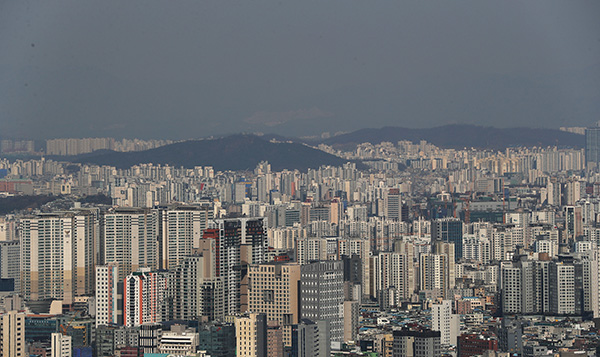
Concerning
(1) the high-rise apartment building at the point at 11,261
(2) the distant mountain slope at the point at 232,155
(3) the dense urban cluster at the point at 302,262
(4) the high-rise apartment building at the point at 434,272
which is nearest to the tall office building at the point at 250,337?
(3) the dense urban cluster at the point at 302,262

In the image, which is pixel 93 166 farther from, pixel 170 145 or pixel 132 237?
pixel 132 237

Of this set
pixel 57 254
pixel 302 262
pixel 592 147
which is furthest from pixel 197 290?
pixel 592 147

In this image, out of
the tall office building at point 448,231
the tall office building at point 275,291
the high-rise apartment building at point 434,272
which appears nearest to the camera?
the tall office building at point 275,291

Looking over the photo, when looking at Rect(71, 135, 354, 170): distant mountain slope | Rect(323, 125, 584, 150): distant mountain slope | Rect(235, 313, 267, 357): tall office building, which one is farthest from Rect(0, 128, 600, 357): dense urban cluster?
Rect(323, 125, 584, 150): distant mountain slope

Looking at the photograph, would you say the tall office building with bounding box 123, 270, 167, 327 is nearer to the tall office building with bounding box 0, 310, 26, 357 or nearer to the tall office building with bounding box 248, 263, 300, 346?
the tall office building with bounding box 248, 263, 300, 346

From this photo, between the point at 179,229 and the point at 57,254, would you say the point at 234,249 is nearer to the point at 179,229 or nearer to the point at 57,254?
the point at 57,254

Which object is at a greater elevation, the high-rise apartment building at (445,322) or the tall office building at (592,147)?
the tall office building at (592,147)

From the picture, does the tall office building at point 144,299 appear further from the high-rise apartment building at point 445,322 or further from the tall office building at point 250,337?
the high-rise apartment building at point 445,322
